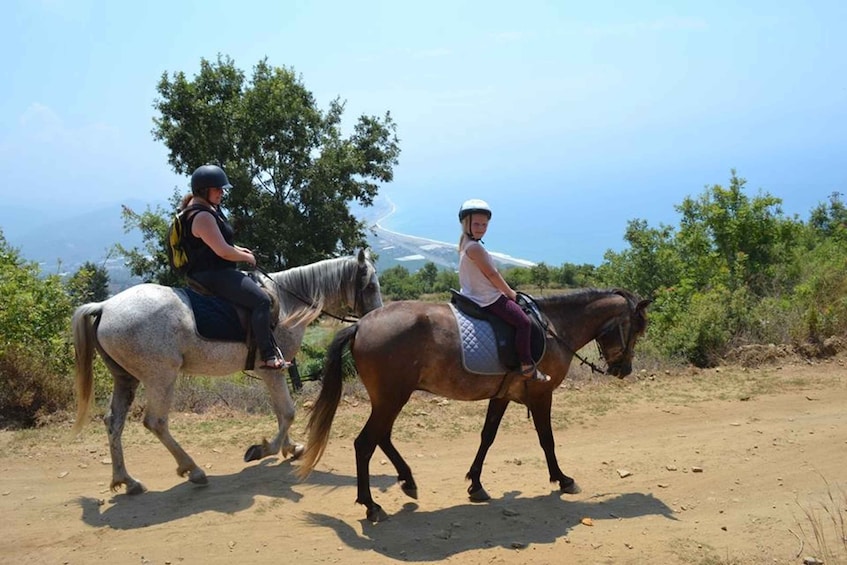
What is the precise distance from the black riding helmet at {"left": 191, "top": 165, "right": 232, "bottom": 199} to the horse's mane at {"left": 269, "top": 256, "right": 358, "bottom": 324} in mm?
1283

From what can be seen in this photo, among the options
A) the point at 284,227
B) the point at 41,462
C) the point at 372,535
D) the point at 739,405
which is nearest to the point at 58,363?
the point at 41,462

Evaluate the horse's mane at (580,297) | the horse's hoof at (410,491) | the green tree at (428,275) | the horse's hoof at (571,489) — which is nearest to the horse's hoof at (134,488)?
the horse's hoof at (410,491)

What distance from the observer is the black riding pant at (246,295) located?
620 centimetres

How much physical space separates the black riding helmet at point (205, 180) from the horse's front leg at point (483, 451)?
3.47 meters

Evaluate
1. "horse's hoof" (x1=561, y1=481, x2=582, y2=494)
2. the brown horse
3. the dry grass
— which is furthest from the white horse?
the dry grass

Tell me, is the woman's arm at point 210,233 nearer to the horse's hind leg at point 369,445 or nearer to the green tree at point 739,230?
the horse's hind leg at point 369,445

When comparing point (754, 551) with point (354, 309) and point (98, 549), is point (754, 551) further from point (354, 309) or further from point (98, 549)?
point (98, 549)

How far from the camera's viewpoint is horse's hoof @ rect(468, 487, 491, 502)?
593 centimetres

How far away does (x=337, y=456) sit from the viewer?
7.28 metres

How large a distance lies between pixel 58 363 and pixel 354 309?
17.1 ft

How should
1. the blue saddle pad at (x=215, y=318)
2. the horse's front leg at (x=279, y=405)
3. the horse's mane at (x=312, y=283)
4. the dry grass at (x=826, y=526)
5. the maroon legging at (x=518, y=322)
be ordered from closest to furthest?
the dry grass at (x=826, y=526) < the maroon legging at (x=518, y=322) < the blue saddle pad at (x=215, y=318) < the horse's front leg at (x=279, y=405) < the horse's mane at (x=312, y=283)

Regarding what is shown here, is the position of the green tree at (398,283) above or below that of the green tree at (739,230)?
below

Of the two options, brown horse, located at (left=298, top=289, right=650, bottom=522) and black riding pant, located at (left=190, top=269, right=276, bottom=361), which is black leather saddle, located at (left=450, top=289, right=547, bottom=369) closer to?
brown horse, located at (left=298, top=289, right=650, bottom=522)

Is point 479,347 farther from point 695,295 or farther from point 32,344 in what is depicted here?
point 695,295
